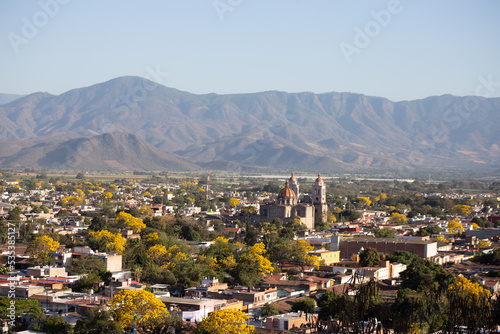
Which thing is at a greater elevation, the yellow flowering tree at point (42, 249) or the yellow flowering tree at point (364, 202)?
the yellow flowering tree at point (364, 202)

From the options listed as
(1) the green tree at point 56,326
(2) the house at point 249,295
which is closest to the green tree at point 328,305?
(2) the house at point 249,295

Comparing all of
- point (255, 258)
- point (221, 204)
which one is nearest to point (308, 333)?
point (255, 258)

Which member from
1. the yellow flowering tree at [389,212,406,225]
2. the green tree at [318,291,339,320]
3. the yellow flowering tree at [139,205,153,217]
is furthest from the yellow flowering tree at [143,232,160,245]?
the yellow flowering tree at [389,212,406,225]

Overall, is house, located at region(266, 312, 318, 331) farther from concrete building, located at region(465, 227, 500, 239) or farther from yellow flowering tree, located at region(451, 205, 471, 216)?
yellow flowering tree, located at region(451, 205, 471, 216)

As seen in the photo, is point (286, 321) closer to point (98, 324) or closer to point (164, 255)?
point (98, 324)

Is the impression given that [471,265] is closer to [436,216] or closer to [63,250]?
[63,250]

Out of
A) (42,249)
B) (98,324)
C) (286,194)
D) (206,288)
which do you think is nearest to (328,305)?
(206,288)

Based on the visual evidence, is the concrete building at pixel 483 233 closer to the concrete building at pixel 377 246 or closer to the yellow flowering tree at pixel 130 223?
the concrete building at pixel 377 246
